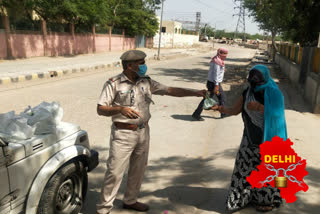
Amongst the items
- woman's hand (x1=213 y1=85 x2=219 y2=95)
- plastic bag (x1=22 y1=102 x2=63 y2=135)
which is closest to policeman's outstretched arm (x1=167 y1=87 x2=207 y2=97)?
plastic bag (x1=22 y1=102 x2=63 y2=135)

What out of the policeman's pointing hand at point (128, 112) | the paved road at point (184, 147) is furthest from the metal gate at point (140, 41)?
the policeman's pointing hand at point (128, 112)

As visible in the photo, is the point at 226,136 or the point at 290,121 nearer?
the point at 226,136

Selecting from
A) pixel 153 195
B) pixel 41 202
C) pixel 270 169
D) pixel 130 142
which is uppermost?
pixel 130 142

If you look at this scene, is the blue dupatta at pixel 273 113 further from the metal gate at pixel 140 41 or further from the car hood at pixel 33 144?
the metal gate at pixel 140 41

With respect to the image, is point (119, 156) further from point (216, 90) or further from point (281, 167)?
point (216, 90)

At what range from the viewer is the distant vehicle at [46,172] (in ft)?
7.21

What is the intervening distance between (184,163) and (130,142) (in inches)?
81.7

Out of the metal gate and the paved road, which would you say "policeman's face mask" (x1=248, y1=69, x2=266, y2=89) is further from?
the metal gate

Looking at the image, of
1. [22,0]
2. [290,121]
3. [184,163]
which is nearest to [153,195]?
[184,163]

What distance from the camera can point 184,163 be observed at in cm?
465

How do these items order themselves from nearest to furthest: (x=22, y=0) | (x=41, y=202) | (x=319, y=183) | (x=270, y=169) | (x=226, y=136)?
(x=41, y=202) → (x=270, y=169) → (x=319, y=183) → (x=226, y=136) → (x=22, y=0)

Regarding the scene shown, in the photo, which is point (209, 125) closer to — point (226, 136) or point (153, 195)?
point (226, 136)

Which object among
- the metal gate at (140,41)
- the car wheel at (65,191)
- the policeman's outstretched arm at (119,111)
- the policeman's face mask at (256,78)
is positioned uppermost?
the metal gate at (140,41)

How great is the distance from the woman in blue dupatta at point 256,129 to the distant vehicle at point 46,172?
1.60 meters
